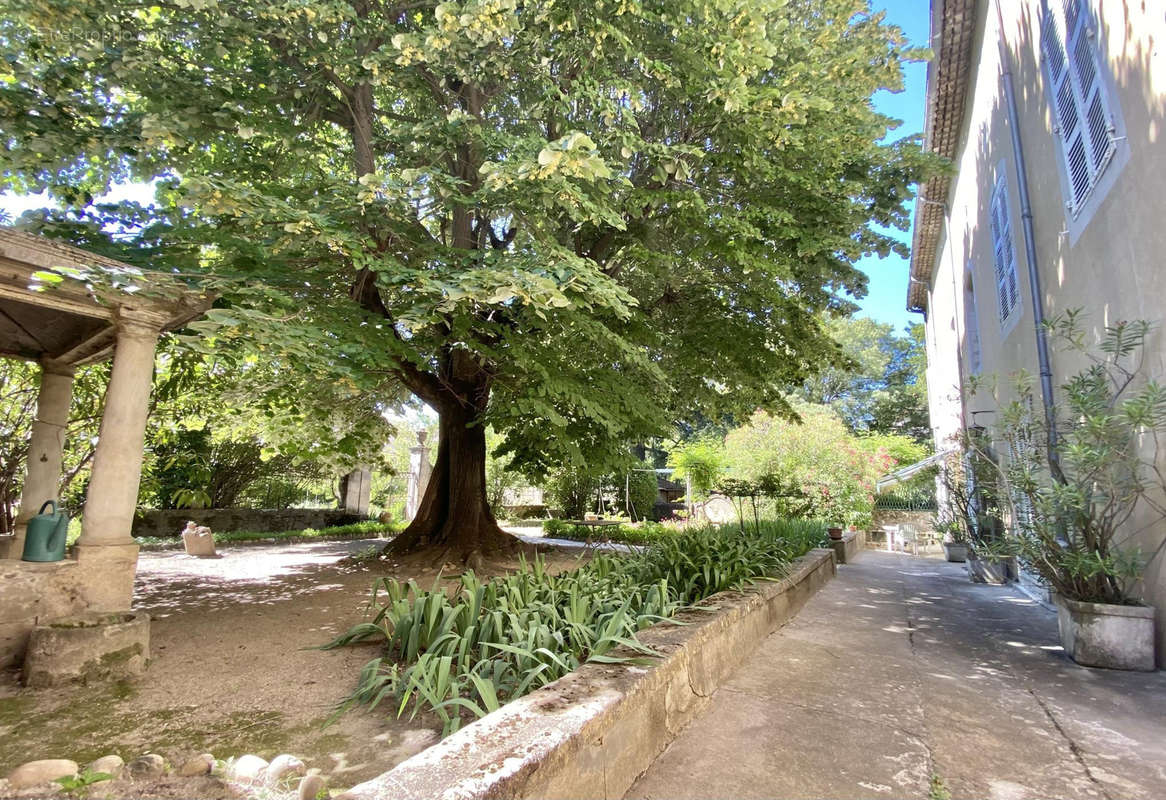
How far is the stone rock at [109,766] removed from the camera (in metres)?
2.24

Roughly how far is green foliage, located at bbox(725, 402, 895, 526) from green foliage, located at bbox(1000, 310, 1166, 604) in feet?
29.8

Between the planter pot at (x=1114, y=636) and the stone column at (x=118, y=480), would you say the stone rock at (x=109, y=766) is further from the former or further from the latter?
the planter pot at (x=1114, y=636)

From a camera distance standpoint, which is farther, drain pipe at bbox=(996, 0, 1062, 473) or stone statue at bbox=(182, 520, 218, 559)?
stone statue at bbox=(182, 520, 218, 559)

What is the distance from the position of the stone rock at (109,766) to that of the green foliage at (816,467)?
1249 centimetres

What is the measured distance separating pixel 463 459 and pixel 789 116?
6.61 metres

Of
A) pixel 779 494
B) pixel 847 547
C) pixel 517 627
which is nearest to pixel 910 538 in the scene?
pixel 779 494

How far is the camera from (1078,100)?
15.7 feet

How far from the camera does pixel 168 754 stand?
2617 millimetres

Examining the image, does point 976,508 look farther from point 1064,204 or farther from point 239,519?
point 239,519

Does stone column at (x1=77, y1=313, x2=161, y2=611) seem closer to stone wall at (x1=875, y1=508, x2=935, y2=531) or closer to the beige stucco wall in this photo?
the beige stucco wall

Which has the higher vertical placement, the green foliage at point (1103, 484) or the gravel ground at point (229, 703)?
the green foliage at point (1103, 484)

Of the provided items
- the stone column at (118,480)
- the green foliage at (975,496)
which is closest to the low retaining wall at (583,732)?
the green foliage at (975,496)

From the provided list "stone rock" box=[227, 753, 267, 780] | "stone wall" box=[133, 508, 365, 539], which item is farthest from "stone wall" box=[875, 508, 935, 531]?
"stone rock" box=[227, 753, 267, 780]

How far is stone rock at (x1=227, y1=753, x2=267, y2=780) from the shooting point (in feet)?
7.32
